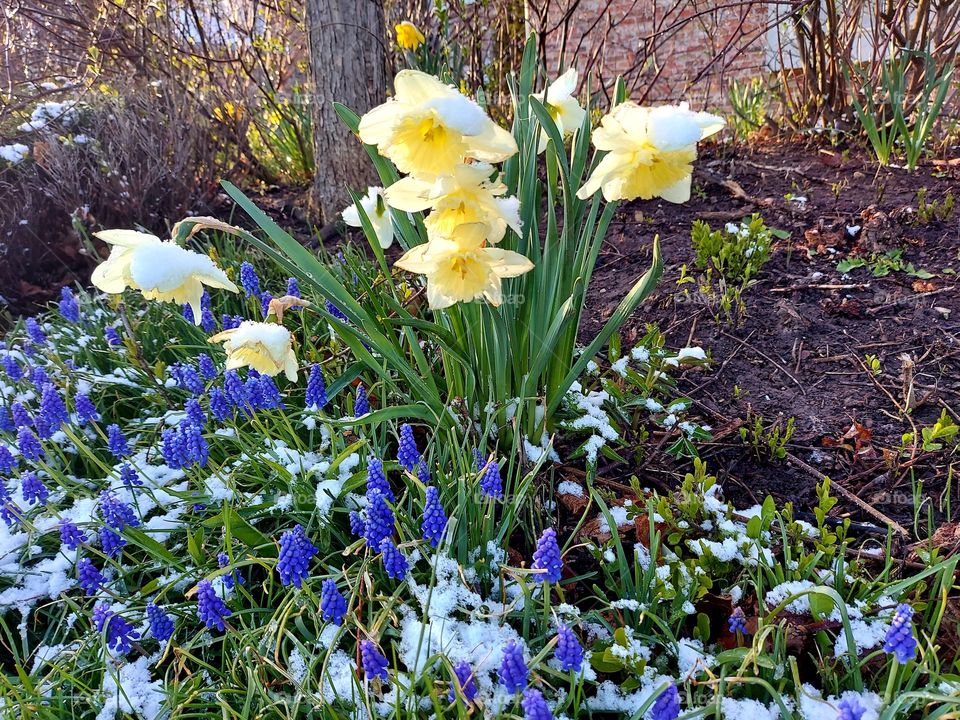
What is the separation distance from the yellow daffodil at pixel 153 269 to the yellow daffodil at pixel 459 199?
0.41m

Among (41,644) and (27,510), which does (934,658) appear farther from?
(27,510)

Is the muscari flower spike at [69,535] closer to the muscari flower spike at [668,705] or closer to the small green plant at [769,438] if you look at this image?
the muscari flower spike at [668,705]

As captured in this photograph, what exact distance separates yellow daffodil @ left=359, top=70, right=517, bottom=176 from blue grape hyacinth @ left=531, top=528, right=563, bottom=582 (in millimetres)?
650

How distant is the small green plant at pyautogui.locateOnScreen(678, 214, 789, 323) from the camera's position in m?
2.42

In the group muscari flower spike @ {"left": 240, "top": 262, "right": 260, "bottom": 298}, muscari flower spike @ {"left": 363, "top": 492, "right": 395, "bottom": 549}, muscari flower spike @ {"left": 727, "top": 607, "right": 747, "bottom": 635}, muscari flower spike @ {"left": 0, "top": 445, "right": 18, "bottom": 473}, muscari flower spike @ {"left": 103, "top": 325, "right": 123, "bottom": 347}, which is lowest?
muscari flower spike @ {"left": 727, "top": 607, "right": 747, "bottom": 635}

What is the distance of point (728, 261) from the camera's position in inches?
99.9

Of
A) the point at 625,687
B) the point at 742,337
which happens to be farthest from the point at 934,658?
the point at 742,337

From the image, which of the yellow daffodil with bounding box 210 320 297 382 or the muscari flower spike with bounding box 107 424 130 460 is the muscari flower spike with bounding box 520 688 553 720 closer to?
the yellow daffodil with bounding box 210 320 297 382

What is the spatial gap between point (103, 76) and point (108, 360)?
2933 millimetres

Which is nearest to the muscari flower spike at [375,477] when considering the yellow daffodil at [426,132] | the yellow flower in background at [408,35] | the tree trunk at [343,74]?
the yellow daffodil at [426,132]

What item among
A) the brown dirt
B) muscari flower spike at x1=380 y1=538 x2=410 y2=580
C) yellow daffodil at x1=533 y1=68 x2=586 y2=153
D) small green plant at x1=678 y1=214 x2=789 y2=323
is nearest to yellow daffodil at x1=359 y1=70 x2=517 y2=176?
yellow daffodil at x1=533 y1=68 x2=586 y2=153

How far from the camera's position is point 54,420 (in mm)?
1737

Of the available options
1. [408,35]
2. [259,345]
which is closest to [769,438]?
[259,345]

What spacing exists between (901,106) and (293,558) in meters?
3.79
